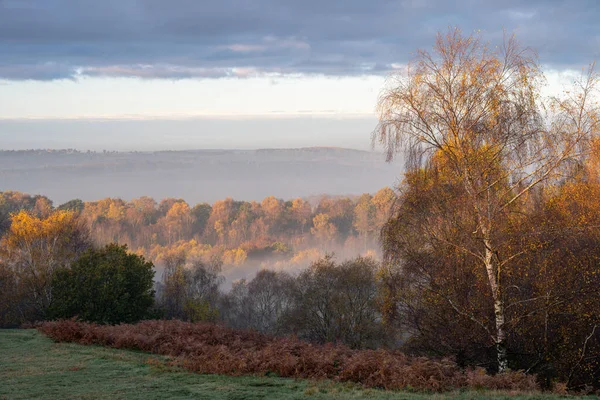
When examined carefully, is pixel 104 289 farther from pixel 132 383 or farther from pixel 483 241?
pixel 483 241

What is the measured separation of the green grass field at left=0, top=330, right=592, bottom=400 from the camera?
40.5 feet

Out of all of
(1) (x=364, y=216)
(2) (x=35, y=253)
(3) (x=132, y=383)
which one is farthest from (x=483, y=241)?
(1) (x=364, y=216)

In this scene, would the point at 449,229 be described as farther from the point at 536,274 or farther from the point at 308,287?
the point at 308,287

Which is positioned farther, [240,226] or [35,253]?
[240,226]

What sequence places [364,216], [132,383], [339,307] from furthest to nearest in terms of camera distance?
[364,216] < [339,307] < [132,383]

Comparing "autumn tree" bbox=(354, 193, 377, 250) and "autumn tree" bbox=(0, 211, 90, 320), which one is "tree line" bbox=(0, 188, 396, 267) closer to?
"autumn tree" bbox=(354, 193, 377, 250)

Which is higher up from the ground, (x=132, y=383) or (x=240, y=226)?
(x=132, y=383)

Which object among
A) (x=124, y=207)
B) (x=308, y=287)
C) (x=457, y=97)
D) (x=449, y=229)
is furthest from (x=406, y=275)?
(x=124, y=207)

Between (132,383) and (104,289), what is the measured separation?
763 inches

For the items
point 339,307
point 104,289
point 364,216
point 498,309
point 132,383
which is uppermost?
point 498,309

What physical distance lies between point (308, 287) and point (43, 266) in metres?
20.3

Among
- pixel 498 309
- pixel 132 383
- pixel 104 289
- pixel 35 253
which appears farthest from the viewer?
pixel 35 253

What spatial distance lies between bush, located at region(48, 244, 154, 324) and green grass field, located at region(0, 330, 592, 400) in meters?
14.0

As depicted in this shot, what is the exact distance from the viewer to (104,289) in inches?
1248
